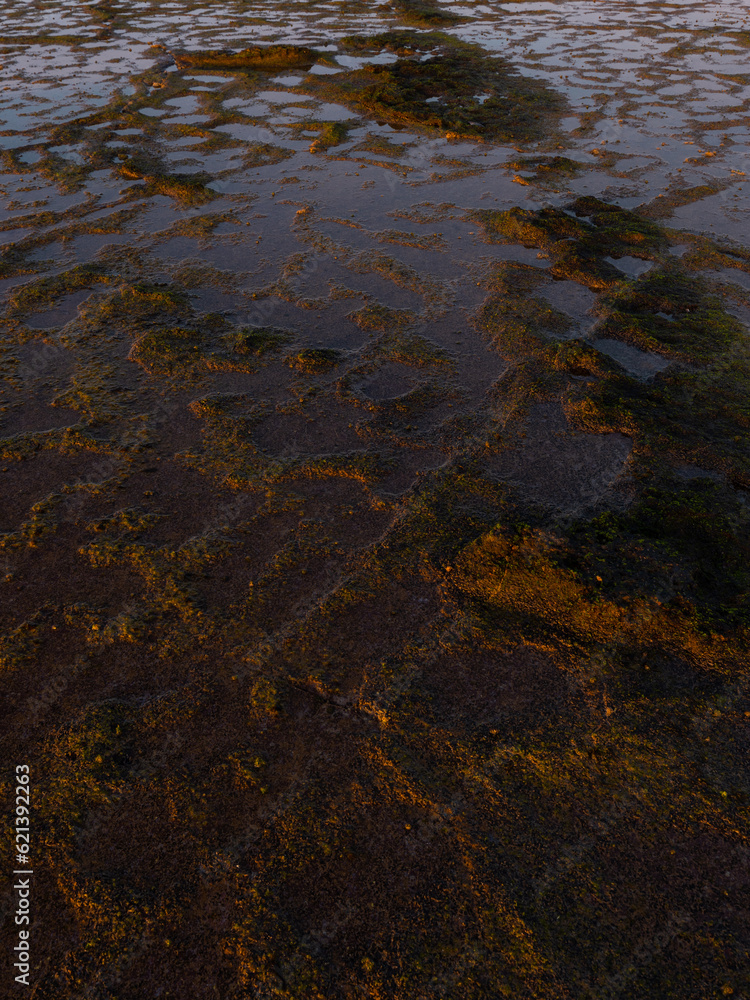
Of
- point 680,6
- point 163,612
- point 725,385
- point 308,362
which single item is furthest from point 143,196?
point 680,6

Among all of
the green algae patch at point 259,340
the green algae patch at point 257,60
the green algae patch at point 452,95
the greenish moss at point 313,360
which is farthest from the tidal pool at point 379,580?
the green algae patch at point 257,60

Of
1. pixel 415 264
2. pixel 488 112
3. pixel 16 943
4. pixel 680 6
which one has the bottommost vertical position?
pixel 16 943

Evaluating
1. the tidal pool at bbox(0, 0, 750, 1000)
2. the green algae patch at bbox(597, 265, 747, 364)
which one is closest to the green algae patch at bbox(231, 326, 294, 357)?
the tidal pool at bbox(0, 0, 750, 1000)

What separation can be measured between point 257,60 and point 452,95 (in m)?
6.09

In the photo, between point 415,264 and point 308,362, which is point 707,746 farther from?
point 415,264

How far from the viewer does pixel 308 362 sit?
6473 millimetres

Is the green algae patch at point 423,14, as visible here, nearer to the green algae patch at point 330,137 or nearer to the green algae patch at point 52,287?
the green algae patch at point 330,137

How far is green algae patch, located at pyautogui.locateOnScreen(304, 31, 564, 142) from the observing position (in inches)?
502

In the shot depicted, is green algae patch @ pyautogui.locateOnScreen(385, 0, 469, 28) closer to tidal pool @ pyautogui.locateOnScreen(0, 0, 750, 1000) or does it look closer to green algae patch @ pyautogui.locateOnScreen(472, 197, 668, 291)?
tidal pool @ pyautogui.locateOnScreen(0, 0, 750, 1000)

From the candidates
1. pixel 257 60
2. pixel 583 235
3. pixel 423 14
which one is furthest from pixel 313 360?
pixel 423 14

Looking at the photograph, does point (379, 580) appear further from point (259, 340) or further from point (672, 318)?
point (672, 318)

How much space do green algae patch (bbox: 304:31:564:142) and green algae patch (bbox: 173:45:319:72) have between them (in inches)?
72.8

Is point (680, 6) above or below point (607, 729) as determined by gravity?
above

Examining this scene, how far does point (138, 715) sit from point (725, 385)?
20.4 feet
